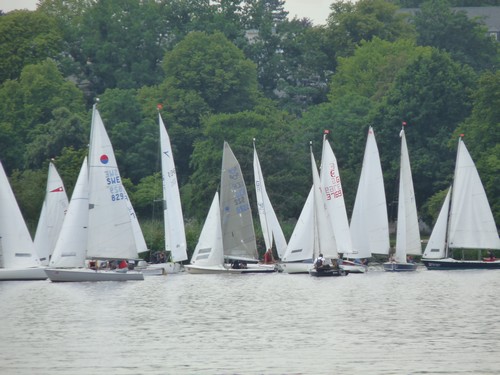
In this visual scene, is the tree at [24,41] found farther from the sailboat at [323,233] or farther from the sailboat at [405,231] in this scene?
the sailboat at [323,233]

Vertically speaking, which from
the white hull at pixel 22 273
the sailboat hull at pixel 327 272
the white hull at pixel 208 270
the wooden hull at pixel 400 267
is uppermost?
the wooden hull at pixel 400 267

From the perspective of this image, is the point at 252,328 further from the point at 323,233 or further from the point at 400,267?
the point at 400,267

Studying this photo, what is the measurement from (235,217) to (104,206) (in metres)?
14.9

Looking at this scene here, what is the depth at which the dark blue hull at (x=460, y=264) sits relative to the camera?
8225cm

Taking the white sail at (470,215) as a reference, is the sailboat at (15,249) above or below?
below

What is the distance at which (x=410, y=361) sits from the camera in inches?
1524

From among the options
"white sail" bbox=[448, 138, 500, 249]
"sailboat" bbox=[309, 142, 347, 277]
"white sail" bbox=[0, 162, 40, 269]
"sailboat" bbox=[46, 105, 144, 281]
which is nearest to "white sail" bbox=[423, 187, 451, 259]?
"white sail" bbox=[448, 138, 500, 249]

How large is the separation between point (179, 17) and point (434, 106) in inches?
1885

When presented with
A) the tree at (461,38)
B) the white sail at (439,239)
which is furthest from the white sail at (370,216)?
the tree at (461,38)

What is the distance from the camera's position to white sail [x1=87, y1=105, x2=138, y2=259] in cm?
6969

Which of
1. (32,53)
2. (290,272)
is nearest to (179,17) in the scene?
(32,53)

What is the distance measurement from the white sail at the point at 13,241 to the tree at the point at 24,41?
64899 mm

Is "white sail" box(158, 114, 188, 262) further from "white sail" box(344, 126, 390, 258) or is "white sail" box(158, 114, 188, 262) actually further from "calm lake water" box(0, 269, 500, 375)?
"calm lake water" box(0, 269, 500, 375)

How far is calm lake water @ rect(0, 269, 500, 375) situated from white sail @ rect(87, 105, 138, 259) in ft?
5.76
